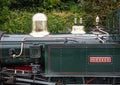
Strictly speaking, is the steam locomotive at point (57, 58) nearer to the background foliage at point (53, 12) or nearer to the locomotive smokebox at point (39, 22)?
the locomotive smokebox at point (39, 22)

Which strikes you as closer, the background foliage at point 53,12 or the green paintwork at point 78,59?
the green paintwork at point 78,59

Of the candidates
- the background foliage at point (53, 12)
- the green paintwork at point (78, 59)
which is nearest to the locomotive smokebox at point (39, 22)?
the green paintwork at point (78, 59)

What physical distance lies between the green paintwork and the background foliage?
8.26m

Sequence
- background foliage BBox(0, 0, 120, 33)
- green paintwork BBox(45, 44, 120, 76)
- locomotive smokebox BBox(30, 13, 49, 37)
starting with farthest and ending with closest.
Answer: background foliage BBox(0, 0, 120, 33)
locomotive smokebox BBox(30, 13, 49, 37)
green paintwork BBox(45, 44, 120, 76)

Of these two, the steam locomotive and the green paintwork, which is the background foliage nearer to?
the steam locomotive

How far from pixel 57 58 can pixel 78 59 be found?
0.43 metres

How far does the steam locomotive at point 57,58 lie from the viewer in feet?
26.2

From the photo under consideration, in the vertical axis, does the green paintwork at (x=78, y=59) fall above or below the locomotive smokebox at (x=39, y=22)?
below

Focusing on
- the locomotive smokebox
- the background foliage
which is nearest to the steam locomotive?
the locomotive smokebox

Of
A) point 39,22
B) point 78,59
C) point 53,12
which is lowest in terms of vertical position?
point 78,59

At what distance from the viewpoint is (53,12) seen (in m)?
19.1

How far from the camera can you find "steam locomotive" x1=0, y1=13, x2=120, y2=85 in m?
8.00

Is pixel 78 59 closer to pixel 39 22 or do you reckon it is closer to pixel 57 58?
pixel 57 58

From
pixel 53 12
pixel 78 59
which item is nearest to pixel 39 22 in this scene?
pixel 78 59
